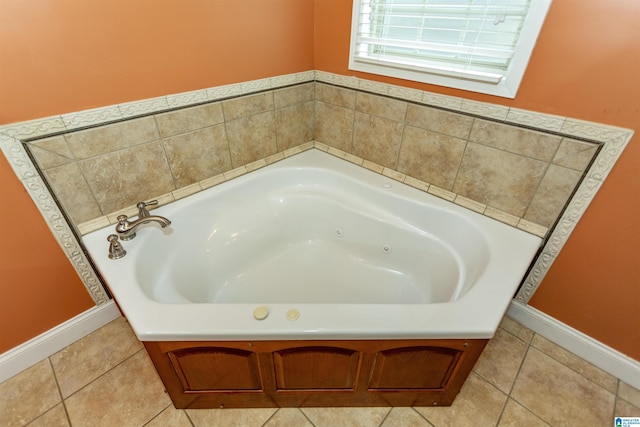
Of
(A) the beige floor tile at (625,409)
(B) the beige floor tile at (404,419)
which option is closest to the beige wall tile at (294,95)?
(B) the beige floor tile at (404,419)

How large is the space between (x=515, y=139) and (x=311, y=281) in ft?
3.76

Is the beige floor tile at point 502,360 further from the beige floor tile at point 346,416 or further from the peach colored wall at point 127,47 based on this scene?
the peach colored wall at point 127,47

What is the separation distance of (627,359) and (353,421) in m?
1.21

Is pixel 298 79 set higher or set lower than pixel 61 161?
higher

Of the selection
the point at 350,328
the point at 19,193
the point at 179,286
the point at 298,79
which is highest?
the point at 298,79

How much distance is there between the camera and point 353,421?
1214mm

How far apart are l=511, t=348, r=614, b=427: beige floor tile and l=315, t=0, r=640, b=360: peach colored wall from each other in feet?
0.70

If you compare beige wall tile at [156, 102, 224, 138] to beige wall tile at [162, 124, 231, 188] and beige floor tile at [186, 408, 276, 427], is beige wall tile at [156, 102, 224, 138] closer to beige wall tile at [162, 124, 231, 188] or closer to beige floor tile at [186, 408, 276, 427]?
beige wall tile at [162, 124, 231, 188]

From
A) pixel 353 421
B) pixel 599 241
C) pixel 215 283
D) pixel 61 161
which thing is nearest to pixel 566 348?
pixel 599 241

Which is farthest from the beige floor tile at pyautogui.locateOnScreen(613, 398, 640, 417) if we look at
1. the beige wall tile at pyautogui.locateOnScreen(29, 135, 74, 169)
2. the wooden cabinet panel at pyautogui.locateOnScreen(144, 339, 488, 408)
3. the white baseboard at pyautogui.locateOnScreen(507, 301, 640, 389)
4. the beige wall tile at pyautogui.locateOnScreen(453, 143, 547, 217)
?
the beige wall tile at pyautogui.locateOnScreen(29, 135, 74, 169)

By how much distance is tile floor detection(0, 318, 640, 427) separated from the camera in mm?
1211

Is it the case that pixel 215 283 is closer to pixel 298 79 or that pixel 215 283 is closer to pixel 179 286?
pixel 179 286

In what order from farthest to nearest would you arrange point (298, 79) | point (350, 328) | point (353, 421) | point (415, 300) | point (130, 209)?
point (298, 79) < point (415, 300) < point (130, 209) < point (353, 421) < point (350, 328)

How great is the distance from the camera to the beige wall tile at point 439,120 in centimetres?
136
